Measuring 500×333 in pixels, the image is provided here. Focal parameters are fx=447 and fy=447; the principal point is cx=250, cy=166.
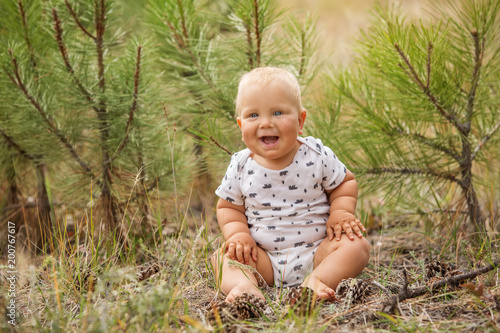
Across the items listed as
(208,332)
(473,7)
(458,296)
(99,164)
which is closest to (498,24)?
(473,7)

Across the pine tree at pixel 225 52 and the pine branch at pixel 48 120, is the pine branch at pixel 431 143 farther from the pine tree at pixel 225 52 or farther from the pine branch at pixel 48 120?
the pine branch at pixel 48 120

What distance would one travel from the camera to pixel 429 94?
192 centimetres

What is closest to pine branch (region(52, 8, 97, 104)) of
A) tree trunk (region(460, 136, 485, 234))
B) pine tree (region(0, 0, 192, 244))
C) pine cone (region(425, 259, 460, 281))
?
pine tree (region(0, 0, 192, 244))

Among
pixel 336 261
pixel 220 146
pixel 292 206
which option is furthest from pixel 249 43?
pixel 336 261

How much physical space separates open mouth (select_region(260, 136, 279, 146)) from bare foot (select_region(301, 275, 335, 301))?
51cm

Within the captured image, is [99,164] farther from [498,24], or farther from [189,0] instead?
[498,24]

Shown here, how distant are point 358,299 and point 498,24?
1.35 metres

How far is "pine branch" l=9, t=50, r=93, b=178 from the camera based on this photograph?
1.94 metres

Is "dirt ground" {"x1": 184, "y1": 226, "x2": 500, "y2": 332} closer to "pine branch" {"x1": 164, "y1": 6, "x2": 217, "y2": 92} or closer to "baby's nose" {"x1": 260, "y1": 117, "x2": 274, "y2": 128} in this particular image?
"baby's nose" {"x1": 260, "y1": 117, "x2": 274, "y2": 128}

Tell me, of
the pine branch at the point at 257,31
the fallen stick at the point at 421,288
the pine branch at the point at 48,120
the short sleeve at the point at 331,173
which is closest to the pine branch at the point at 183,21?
the pine branch at the point at 257,31

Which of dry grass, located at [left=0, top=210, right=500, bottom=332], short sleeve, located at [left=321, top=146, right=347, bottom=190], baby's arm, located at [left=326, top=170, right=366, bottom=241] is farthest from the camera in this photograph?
short sleeve, located at [left=321, top=146, right=347, bottom=190]

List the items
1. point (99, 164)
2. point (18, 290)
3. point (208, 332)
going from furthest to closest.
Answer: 1. point (99, 164)
2. point (18, 290)
3. point (208, 332)

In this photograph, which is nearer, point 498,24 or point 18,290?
point 18,290

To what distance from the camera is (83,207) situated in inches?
91.7
